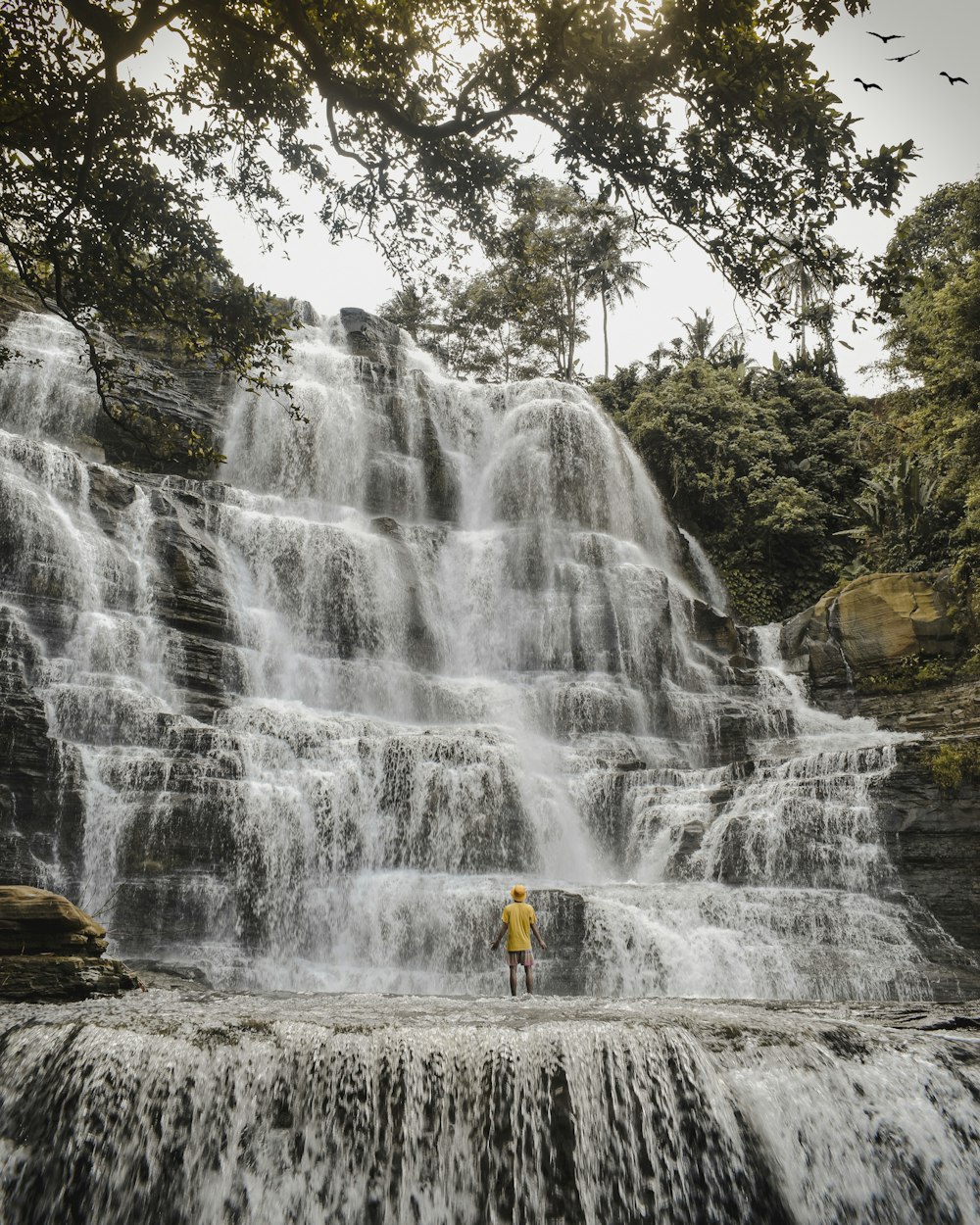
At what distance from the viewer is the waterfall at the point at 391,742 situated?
1091 cm

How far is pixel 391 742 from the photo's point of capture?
1345cm

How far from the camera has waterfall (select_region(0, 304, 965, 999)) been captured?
430 inches

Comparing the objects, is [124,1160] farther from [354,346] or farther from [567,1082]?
[354,346]

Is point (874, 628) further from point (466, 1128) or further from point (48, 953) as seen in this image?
point (48, 953)

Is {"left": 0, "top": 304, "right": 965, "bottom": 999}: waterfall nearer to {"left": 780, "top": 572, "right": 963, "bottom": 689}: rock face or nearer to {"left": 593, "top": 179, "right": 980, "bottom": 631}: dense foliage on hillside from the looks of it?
{"left": 780, "top": 572, "right": 963, "bottom": 689}: rock face

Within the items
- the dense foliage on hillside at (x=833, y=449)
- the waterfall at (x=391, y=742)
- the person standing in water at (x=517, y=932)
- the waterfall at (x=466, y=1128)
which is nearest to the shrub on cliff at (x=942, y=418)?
the dense foliage on hillside at (x=833, y=449)

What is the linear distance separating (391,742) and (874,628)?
1111 cm

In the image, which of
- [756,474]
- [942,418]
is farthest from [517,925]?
[756,474]

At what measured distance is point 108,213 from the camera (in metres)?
8.41

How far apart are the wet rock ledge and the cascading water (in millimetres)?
481

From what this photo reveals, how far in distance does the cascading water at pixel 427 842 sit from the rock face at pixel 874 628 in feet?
3.75

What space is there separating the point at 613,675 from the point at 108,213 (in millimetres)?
13757

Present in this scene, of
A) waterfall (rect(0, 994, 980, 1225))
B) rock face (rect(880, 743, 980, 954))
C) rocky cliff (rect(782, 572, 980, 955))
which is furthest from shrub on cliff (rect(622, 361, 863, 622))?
waterfall (rect(0, 994, 980, 1225))

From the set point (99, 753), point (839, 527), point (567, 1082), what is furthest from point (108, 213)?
point (839, 527)
